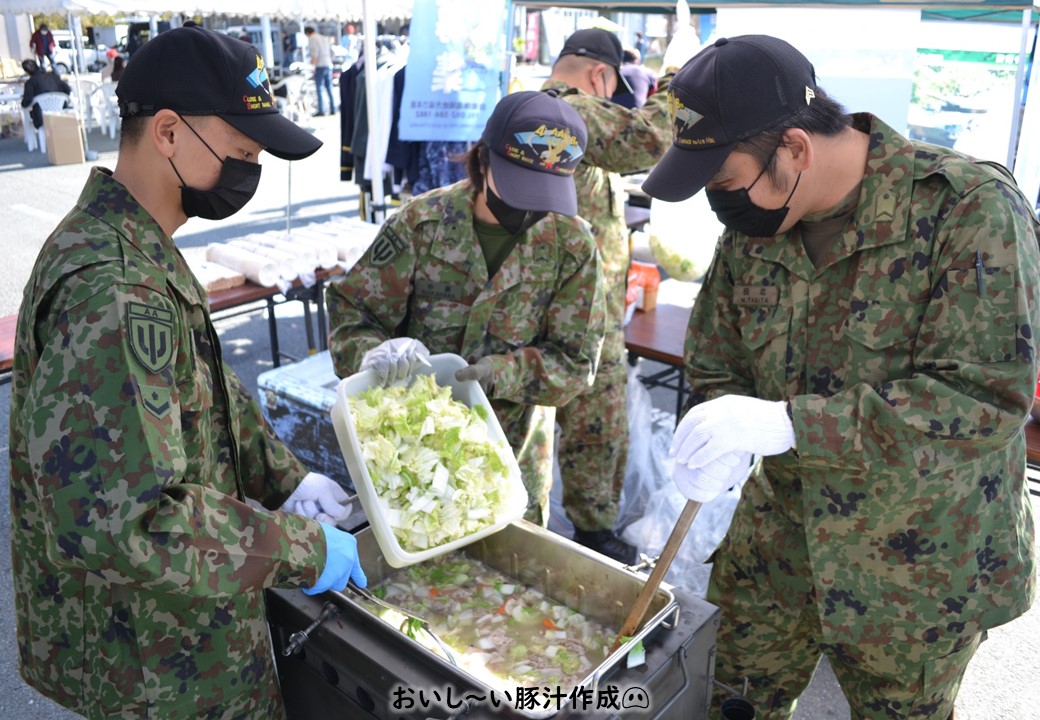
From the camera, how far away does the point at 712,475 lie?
6.08 feet

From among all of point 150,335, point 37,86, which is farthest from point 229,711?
point 37,86

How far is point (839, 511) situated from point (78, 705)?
1681 millimetres

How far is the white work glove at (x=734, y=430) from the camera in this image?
173 cm

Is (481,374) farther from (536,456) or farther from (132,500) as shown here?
(132,500)

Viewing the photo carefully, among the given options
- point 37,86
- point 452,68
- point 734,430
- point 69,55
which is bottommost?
point 734,430

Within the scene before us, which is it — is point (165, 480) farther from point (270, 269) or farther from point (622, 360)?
point (270, 269)

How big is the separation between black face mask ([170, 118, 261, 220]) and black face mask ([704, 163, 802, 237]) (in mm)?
1015

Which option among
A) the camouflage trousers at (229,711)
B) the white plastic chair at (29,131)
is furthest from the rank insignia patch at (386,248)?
the white plastic chair at (29,131)

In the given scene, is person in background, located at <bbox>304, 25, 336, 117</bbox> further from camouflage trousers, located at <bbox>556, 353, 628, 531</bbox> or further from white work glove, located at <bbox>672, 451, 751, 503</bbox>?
white work glove, located at <bbox>672, 451, 751, 503</bbox>

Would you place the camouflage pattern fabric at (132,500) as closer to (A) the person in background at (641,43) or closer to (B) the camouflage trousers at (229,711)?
(B) the camouflage trousers at (229,711)

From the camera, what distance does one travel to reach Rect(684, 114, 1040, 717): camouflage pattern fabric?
1605 mm

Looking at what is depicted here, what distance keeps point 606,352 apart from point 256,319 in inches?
155

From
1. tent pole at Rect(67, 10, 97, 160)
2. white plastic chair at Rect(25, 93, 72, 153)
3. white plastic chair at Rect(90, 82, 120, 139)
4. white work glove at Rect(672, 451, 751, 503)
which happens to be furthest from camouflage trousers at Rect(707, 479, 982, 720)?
white plastic chair at Rect(90, 82, 120, 139)

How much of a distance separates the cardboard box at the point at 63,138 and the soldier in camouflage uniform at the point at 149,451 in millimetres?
12208
